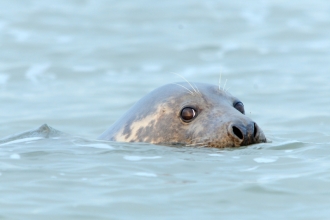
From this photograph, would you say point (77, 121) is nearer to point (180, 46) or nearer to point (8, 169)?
point (8, 169)

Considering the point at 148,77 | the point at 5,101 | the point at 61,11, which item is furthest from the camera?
the point at 61,11

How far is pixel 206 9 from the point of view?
20.8 metres

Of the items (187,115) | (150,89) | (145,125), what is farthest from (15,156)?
(150,89)

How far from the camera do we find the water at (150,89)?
18.0 feet

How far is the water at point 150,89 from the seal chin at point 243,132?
0.08 meters

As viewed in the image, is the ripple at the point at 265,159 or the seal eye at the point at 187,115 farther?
the seal eye at the point at 187,115

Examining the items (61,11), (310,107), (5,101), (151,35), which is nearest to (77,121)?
(5,101)

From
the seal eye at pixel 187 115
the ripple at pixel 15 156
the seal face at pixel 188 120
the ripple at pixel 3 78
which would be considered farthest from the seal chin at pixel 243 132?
the ripple at pixel 3 78

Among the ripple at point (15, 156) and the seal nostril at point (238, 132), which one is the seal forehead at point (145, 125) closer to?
the seal nostril at point (238, 132)

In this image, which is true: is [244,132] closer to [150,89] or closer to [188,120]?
[188,120]

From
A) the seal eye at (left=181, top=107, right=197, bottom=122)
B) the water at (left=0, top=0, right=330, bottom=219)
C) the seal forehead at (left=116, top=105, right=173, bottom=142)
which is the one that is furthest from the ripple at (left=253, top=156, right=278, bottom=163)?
the seal forehead at (left=116, top=105, right=173, bottom=142)

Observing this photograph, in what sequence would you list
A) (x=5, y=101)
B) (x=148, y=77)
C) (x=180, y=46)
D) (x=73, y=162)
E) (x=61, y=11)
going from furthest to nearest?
(x=61, y=11), (x=180, y=46), (x=148, y=77), (x=5, y=101), (x=73, y=162)

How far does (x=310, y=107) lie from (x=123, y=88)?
3.47 m

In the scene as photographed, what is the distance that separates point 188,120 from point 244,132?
0.66 meters
